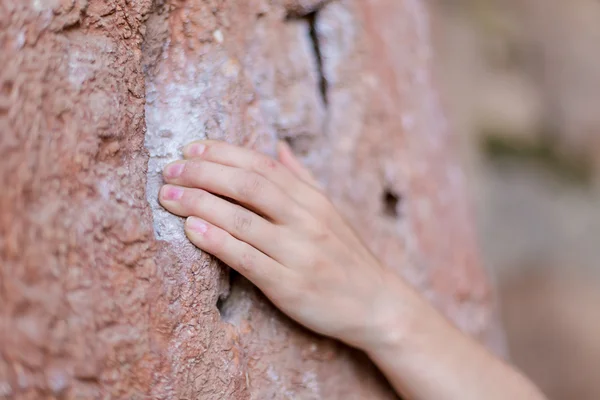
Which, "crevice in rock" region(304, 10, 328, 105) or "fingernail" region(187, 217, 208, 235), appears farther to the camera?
"crevice in rock" region(304, 10, 328, 105)

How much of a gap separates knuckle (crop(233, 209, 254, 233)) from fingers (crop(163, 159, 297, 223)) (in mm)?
16

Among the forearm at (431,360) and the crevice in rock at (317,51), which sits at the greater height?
the crevice in rock at (317,51)

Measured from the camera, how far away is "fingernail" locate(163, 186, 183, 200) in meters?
0.65

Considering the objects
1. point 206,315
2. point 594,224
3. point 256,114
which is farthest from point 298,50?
point 594,224

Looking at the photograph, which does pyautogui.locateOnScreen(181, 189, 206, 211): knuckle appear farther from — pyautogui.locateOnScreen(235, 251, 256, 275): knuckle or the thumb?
the thumb

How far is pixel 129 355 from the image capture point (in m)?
0.58

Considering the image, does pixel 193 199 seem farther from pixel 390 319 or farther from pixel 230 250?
pixel 390 319

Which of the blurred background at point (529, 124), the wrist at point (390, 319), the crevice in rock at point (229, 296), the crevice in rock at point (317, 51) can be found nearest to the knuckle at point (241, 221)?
the crevice in rock at point (229, 296)

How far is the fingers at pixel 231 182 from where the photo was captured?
0.65 metres

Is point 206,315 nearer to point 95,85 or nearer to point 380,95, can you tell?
point 95,85

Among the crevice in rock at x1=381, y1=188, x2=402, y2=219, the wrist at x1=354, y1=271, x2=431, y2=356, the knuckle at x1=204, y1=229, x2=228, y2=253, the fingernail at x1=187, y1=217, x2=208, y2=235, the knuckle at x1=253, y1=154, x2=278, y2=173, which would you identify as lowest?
the crevice in rock at x1=381, y1=188, x2=402, y2=219

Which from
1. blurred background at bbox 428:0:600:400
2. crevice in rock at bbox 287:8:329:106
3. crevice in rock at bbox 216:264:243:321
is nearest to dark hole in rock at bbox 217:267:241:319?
crevice in rock at bbox 216:264:243:321

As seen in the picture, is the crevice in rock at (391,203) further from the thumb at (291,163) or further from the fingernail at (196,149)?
the fingernail at (196,149)

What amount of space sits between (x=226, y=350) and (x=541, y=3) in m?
2.40
